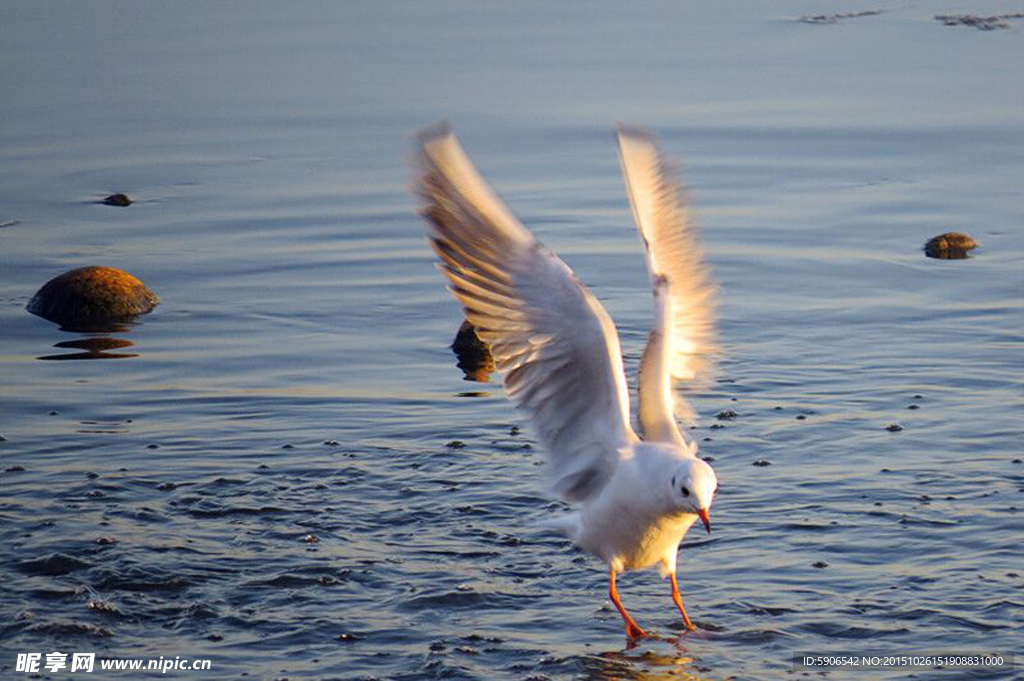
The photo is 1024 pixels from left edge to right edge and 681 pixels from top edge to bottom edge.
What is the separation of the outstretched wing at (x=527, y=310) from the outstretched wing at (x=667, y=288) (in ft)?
0.70

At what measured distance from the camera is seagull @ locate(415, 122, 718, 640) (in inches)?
280

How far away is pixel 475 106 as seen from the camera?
15.8 m

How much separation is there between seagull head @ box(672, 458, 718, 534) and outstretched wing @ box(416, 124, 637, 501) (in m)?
0.40

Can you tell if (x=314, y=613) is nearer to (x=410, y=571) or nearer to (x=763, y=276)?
(x=410, y=571)

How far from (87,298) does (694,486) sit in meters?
5.50

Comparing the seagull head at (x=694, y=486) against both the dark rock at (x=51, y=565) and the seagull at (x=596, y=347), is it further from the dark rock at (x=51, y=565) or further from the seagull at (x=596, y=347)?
the dark rock at (x=51, y=565)

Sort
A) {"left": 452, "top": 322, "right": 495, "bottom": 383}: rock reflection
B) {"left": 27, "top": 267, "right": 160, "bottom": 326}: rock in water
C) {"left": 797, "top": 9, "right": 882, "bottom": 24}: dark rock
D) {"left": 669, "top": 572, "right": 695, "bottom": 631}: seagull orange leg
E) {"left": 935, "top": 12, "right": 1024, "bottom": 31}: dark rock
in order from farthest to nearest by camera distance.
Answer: {"left": 797, "top": 9, "right": 882, "bottom": 24}: dark rock → {"left": 935, "top": 12, "right": 1024, "bottom": 31}: dark rock → {"left": 27, "top": 267, "right": 160, "bottom": 326}: rock in water → {"left": 452, "top": 322, "right": 495, "bottom": 383}: rock reflection → {"left": 669, "top": 572, "right": 695, "bottom": 631}: seagull orange leg

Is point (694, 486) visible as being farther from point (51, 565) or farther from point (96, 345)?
point (96, 345)

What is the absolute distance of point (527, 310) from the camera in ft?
23.7

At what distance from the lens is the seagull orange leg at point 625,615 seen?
24.1ft

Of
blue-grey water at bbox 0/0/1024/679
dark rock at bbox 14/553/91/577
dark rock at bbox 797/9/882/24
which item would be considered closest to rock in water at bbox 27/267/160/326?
blue-grey water at bbox 0/0/1024/679

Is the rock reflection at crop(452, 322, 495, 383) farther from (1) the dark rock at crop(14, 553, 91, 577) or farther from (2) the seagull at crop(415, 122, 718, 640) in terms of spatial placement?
(1) the dark rock at crop(14, 553, 91, 577)

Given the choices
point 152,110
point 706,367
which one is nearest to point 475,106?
point 152,110

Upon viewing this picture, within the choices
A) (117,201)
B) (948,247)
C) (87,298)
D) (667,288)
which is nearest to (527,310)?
(667,288)
